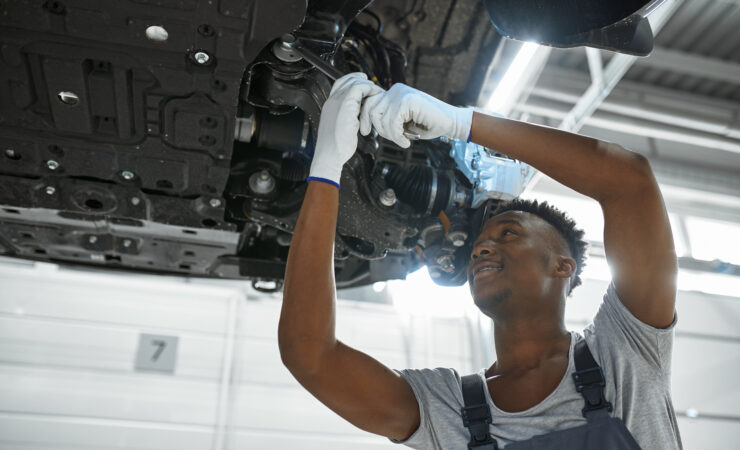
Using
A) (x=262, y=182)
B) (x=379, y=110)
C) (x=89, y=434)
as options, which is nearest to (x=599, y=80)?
(x=262, y=182)

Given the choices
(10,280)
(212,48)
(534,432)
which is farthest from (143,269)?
(10,280)

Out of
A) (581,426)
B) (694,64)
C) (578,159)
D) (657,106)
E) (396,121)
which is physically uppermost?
(694,64)

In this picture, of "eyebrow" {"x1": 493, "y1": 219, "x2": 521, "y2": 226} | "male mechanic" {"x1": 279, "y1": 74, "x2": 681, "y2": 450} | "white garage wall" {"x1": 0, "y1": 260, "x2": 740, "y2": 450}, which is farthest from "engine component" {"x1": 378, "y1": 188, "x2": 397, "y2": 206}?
"white garage wall" {"x1": 0, "y1": 260, "x2": 740, "y2": 450}

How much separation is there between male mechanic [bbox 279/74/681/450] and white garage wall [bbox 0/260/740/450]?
Result: 499 cm

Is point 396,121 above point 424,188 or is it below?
below

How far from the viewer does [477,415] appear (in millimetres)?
1706

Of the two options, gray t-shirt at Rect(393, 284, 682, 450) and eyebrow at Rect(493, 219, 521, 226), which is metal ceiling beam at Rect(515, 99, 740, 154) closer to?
eyebrow at Rect(493, 219, 521, 226)

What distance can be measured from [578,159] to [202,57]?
1.03 m

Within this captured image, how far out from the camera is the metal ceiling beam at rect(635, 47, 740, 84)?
256 inches

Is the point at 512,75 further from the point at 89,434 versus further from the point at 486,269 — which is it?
the point at 89,434

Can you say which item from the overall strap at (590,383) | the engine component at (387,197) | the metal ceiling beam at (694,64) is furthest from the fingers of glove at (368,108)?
the metal ceiling beam at (694,64)

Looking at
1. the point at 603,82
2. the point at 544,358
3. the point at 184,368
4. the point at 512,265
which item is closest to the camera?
the point at 544,358

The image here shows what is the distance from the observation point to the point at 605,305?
1.80 meters

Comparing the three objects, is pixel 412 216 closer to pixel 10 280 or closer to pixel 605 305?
pixel 605 305
